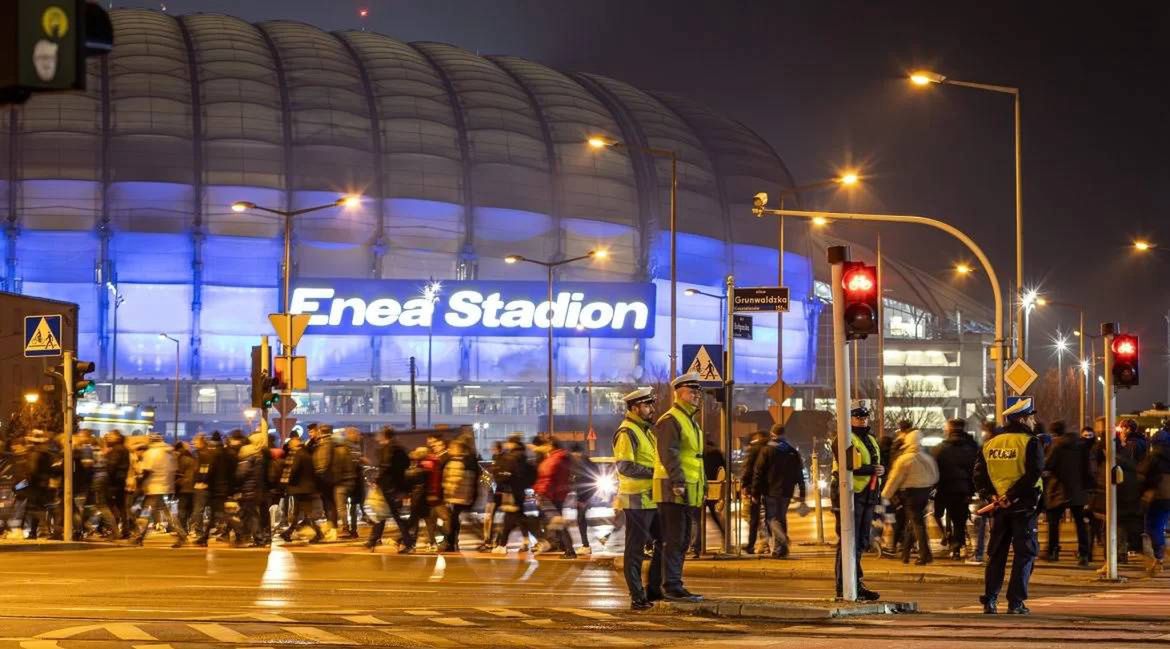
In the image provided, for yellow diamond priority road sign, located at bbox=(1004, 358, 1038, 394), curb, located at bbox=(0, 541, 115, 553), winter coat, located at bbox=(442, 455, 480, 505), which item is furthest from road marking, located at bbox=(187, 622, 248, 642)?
yellow diamond priority road sign, located at bbox=(1004, 358, 1038, 394)

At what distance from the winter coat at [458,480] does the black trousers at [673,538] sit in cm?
951

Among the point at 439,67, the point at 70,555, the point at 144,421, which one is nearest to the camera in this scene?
the point at 70,555

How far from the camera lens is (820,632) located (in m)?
11.1

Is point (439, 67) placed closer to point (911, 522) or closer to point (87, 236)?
point (87, 236)

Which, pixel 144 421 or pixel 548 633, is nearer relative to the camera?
pixel 548 633

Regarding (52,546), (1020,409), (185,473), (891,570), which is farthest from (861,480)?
(52,546)

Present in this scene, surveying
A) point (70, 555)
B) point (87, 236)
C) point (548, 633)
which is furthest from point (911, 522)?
point (87, 236)

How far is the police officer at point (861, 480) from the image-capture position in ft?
43.2

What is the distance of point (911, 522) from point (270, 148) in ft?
244

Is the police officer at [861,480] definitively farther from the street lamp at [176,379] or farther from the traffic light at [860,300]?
the street lamp at [176,379]

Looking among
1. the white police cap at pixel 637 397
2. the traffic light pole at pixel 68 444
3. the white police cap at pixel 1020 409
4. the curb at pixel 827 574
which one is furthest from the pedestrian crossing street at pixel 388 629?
the traffic light pole at pixel 68 444

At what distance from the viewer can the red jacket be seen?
21.9 metres

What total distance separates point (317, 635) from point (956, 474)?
11114 millimetres

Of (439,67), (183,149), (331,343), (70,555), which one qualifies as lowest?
(70,555)
